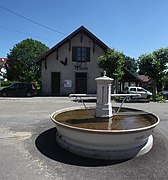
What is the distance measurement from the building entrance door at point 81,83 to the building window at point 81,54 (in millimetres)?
1923

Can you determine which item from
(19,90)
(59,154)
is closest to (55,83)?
(19,90)

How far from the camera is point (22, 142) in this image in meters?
6.01

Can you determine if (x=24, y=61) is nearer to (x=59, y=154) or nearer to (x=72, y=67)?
(x=72, y=67)

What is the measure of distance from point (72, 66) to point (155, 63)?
10.5 metres

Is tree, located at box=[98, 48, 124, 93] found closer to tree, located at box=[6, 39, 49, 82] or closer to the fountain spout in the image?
the fountain spout

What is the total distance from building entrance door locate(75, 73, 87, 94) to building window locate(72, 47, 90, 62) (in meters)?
1.92

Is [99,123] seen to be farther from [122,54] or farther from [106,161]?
[122,54]

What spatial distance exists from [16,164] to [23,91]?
67.7ft

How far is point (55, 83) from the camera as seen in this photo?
26.9m

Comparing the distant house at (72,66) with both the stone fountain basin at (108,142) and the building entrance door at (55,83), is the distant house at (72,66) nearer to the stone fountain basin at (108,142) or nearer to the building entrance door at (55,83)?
the building entrance door at (55,83)

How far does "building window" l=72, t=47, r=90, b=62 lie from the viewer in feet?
88.0

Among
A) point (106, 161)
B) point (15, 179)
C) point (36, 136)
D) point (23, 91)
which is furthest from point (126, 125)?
point (23, 91)

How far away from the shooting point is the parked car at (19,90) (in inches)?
942

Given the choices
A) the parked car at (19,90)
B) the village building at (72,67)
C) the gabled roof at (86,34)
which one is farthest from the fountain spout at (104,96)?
the village building at (72,67)
